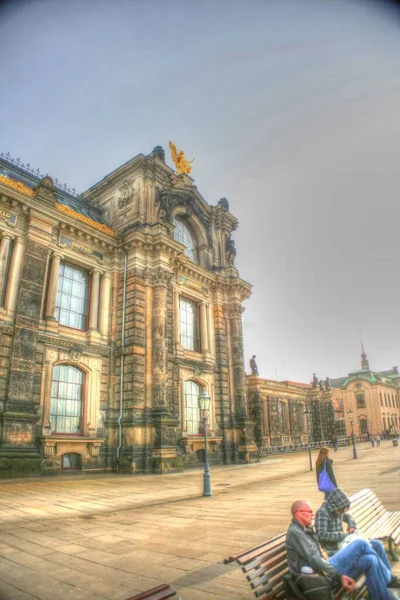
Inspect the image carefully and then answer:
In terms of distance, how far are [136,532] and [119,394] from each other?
1311 cm

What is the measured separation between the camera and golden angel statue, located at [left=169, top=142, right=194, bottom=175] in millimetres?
27156

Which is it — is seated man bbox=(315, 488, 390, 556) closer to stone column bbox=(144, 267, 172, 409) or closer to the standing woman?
the standing woman

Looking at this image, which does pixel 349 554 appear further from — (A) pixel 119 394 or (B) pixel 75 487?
(A) pixel 119 394

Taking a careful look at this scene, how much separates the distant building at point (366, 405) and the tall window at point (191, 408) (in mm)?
56409

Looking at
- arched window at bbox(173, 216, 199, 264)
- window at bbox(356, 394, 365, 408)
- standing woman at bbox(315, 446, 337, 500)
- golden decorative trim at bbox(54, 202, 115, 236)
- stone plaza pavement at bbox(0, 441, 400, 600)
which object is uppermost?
arched window at bbox(173, 216, 199, 264)

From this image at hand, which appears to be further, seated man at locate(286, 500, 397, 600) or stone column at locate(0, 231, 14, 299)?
stone column at locate(0, 231, 14, 299)

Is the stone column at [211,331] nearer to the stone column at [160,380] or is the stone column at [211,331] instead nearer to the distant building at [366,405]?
the stone column at [160,380]

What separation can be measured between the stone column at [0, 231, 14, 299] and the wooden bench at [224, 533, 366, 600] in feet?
53.7

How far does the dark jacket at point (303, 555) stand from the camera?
140 inches

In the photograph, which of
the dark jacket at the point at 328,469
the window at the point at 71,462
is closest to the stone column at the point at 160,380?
the window at the point at 71,462

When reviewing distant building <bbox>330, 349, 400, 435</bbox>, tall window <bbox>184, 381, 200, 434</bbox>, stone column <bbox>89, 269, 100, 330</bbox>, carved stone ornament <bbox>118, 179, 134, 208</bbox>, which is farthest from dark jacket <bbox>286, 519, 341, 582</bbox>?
distant building <bbox>330, 349, 400, 435</bbox>

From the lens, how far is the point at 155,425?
62.2 ft

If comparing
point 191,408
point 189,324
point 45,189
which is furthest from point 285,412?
point 45,189

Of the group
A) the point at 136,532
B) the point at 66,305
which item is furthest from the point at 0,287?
the point at 136,532
